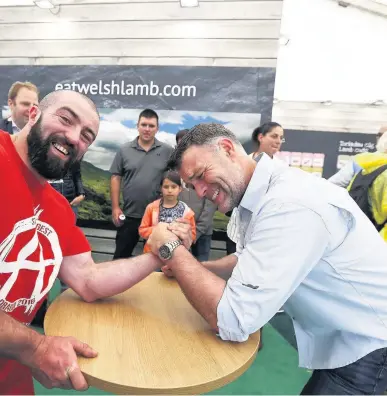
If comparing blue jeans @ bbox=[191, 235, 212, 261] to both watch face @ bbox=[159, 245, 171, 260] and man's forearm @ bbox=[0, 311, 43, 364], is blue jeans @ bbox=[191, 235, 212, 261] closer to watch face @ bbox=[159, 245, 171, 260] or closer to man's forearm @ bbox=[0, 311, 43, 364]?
watch face @ bbox=[159, 245, 171, 260]

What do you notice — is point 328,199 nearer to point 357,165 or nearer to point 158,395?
point 158,395

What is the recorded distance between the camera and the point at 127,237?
10.5ft

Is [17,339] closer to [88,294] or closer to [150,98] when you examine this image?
[88,294]

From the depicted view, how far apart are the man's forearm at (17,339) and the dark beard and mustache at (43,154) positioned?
0.47m

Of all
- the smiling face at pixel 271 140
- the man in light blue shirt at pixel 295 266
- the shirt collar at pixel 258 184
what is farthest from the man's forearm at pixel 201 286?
the smiling face at pixel 271 140

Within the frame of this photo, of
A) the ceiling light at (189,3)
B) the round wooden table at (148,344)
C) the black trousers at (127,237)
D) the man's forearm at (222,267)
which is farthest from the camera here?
the ceiling light at (189,3)

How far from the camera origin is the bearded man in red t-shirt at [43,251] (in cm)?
91

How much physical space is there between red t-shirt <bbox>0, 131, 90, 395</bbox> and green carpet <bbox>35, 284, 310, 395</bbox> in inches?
40.8

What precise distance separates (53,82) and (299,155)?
303 cm

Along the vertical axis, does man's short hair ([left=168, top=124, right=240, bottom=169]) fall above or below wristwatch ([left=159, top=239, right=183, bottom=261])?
above

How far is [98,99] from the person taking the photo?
3758 millimetres

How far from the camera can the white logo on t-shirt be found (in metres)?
1.01

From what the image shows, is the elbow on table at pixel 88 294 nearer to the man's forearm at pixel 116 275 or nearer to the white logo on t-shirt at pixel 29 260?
the man's forearm at pixel 116 275

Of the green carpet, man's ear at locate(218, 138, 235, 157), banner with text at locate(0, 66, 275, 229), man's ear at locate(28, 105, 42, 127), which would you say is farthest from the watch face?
banner with text at locate(0, 66, 275, 229)
